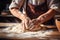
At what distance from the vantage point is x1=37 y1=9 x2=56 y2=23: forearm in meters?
1.07

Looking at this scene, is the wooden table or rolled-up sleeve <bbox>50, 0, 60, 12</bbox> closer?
the wooden table

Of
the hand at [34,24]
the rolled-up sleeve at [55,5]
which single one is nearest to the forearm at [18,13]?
the hand at [34,24]

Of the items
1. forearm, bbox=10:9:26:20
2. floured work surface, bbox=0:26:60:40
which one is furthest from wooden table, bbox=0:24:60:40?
forearm, bbox=10:9:26:20

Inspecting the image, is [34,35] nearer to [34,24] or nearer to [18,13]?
[34,24]

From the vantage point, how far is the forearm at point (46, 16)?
3.51ft

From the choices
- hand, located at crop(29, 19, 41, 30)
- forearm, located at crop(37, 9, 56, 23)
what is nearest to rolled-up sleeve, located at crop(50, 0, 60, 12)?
forearm, located at crop(37, 9, 56, 23)

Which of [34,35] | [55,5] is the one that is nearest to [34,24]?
[34,35]

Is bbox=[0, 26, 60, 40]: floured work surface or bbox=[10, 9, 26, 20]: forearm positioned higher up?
bbox=[10, 9, 26, 20]: forearm

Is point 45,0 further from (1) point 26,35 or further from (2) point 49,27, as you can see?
(1) point 26,35

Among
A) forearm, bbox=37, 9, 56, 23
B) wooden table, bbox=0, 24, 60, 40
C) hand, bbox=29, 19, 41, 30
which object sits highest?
forearm, bbox=37, 9, 56, 23

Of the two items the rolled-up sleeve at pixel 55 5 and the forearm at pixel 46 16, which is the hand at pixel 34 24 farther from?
the rolled-up sleeve at pixel 55 5

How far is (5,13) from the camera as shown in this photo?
1216 millimetres

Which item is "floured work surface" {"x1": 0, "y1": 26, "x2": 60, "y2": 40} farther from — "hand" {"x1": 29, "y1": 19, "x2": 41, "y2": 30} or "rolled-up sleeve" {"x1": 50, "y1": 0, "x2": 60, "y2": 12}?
"rolled-up sleeve" {"x1": 50, "y1": 0, "x2": 60, "y2": 12}

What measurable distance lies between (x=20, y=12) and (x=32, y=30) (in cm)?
14
